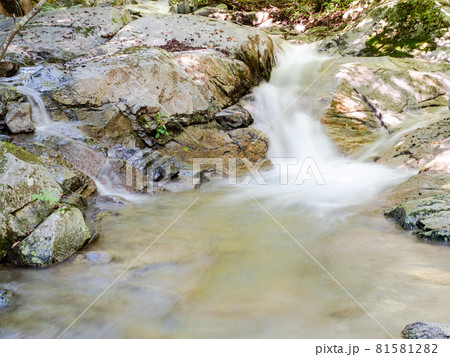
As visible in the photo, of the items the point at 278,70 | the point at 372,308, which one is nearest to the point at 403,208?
the point at 372,308

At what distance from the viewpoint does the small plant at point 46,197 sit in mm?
3758

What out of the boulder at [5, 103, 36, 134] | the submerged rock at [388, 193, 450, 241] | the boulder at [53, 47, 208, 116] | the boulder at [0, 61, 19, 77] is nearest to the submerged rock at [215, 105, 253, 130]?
the boulder at [53, 47, 208, 116]

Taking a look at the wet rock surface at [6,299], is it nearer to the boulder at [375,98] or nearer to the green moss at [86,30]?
the boulder at [375,98]

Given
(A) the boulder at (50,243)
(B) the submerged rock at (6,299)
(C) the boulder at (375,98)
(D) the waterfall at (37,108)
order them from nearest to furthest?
(B) the submerged rock at (6,299), (A) the boulder at (50,243), (D) the waterfall at (37,108), (C) the boulder at (375,98)

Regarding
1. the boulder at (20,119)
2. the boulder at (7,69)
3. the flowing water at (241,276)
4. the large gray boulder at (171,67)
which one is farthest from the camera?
the large gray boulder at (171,67)

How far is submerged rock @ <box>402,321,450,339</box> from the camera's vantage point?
197 centimetres

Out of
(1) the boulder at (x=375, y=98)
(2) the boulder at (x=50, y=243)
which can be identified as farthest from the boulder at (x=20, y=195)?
(1) the boulder at (x=375, y=98)

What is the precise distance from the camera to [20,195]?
365cm

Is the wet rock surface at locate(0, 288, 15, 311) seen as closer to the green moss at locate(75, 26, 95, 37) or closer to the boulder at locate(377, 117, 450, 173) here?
the boulder at locate(377, 117, 450, 173)

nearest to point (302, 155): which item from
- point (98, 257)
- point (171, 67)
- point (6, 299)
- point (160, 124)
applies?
point (160, 124)

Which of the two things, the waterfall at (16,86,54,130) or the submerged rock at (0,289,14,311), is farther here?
the waterfall at (16,86,54,130)

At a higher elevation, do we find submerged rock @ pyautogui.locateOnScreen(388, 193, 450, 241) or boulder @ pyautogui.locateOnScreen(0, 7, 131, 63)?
boulder @ pyautogui.locateOnScreen(0, 7, 131, 63)

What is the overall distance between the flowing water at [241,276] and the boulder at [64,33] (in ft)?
19.0

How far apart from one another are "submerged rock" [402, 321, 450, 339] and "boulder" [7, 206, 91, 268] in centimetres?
345
